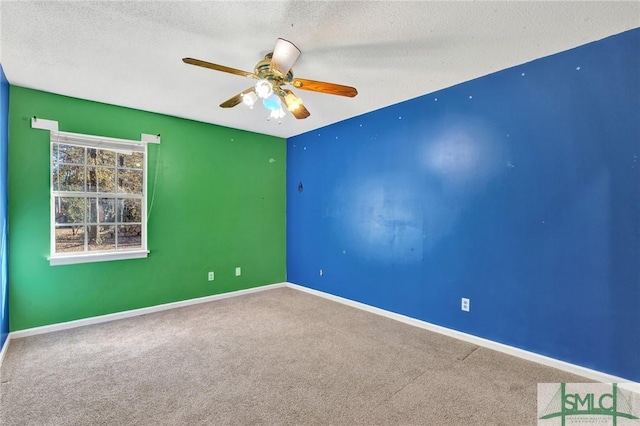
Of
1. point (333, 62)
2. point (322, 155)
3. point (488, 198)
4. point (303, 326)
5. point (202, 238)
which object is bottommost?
point (303, 326)

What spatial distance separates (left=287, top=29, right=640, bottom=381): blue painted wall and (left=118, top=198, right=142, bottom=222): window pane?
266 cm

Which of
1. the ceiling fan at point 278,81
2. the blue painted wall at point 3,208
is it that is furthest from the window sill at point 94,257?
the ceiling fan at point 278,81

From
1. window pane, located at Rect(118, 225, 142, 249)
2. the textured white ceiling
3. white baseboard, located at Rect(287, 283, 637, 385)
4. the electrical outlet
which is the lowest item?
white baseboard, located at Rect(287, 283, 637, 385)

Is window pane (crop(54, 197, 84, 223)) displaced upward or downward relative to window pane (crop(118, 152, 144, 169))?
downward

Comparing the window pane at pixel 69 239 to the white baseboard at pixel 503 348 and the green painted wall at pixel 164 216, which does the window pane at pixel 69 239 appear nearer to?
the green painted wall at pixel 164 216

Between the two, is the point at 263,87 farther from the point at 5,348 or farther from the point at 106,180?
the point at 5,348

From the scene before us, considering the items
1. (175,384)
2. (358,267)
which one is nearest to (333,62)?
(358,267)

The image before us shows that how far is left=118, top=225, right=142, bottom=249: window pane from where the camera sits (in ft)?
11.8

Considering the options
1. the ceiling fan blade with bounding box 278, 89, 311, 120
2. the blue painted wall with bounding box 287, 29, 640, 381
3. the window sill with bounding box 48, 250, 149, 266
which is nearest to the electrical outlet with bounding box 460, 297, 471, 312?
the blue painted wall with bounding box 287, 29, 640, 381

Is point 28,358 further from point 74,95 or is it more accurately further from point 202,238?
point 74,95

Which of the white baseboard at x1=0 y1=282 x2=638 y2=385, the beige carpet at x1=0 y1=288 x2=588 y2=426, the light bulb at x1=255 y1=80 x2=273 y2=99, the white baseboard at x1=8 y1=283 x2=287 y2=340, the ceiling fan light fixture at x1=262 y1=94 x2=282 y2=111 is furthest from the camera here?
the white baseboard at x1=8 y1=283 x2=287 y2=340

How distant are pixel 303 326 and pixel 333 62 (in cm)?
260

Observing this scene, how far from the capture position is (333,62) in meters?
2.47

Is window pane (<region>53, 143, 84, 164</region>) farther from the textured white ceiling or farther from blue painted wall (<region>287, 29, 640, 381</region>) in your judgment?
blue painted wall (<region>287, 29, 640, 381</region>)
